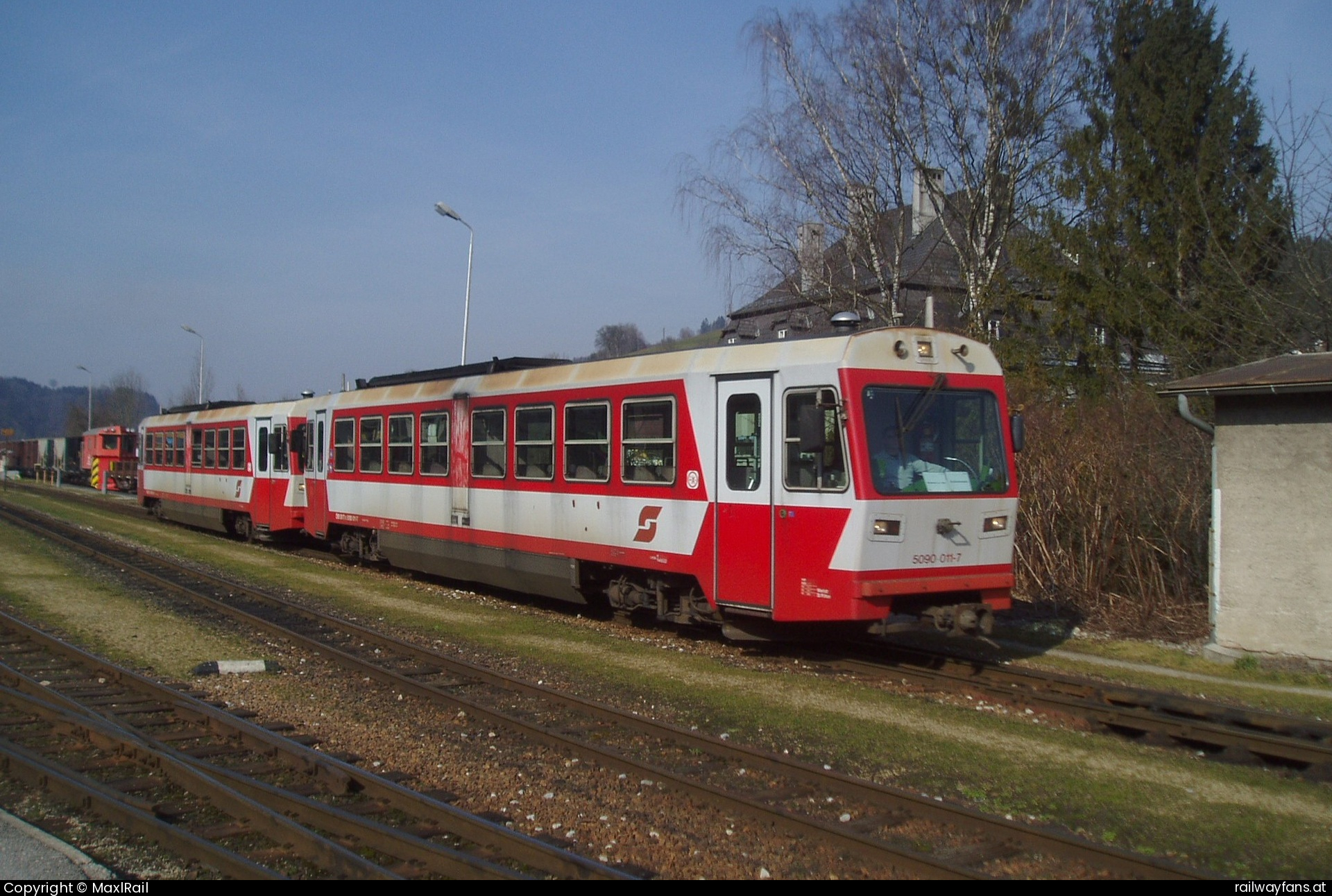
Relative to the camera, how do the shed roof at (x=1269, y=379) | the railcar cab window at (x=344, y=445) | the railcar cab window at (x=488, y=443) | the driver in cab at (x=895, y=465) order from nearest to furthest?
the driver in cab at (x=895, y=465)
the shed roof at (x=1269, y=379)
the railcar cab window at (x=488, y=443)
the railcar cab window at (x=344, y=445)

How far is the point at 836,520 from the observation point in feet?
29.0

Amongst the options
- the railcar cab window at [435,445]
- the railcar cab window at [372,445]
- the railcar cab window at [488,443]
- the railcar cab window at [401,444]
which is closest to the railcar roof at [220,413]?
the railcar cab window at [372,445]

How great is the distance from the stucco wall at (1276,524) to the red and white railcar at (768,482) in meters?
2.60

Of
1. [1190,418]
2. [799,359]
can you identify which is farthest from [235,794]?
[1190,418]

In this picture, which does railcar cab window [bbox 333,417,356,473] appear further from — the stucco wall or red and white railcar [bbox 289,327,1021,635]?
the stucco wall

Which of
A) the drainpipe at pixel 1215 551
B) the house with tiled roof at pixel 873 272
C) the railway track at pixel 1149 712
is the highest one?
the house with tiled roof at pixel 873 272

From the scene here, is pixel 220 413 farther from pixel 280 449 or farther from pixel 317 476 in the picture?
pixel 317 476

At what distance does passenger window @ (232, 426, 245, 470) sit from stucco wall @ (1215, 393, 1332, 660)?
1913 centimetres

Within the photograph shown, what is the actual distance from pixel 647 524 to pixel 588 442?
4.86 ft

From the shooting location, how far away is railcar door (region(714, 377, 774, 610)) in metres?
9.45

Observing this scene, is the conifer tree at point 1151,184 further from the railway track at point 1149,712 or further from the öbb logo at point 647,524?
the öbb logo at point 647,524

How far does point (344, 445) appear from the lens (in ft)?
57.1

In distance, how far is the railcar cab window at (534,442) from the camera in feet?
40.4
